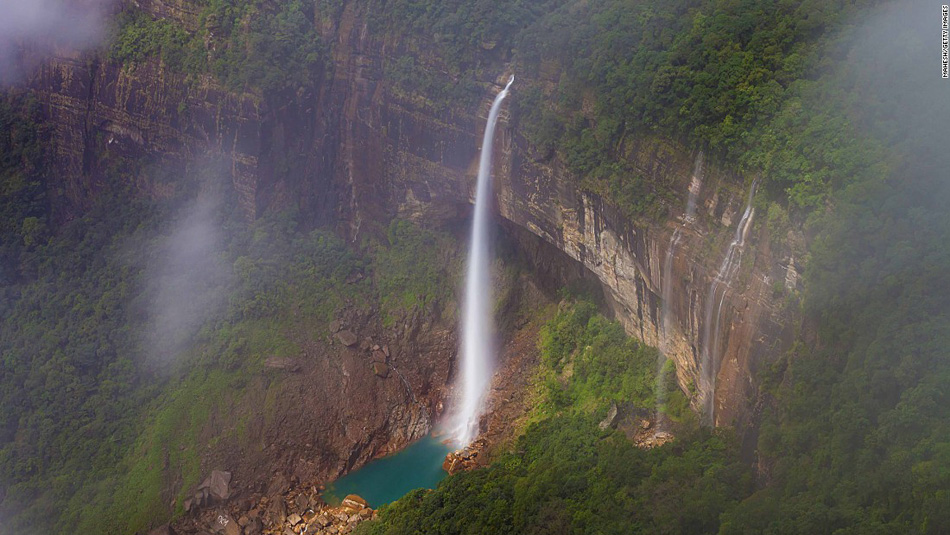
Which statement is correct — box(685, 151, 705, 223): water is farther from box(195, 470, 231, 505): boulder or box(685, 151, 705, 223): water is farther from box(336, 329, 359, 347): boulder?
box(195, 470, 231, 505): boulder

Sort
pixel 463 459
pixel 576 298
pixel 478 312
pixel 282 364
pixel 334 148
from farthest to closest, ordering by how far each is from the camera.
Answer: pixel 334 148 < pixel 478 312 < pixel 576 298 < pixel 282 364 < pixel 463 459

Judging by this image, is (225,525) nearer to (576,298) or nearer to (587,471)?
(587,471)

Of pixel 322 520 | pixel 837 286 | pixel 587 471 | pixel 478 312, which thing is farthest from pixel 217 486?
pixel 837 286

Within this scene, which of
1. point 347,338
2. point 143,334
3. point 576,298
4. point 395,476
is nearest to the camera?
point 395,476

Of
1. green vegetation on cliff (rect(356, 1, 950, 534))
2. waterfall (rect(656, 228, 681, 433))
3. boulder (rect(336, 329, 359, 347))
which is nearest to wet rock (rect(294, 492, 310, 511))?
green vegetation on cliff (rect(356, 1, 950, 534))

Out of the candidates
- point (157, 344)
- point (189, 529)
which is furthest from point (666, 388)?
point (157, 344)

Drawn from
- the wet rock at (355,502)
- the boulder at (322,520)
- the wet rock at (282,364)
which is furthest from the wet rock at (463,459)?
the wet rock at (282,364)

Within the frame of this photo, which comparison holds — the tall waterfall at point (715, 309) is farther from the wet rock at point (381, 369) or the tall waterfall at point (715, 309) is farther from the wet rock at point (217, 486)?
the wet rock at point (217, 486)
